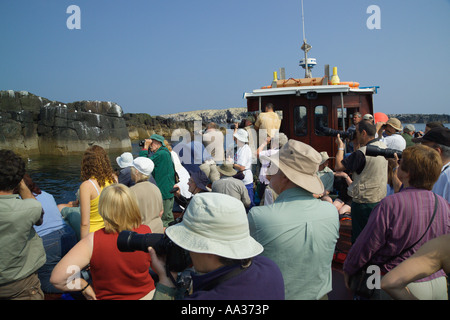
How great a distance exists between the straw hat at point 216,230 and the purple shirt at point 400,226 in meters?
1.03

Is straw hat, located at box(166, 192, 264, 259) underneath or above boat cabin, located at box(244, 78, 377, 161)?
underneath

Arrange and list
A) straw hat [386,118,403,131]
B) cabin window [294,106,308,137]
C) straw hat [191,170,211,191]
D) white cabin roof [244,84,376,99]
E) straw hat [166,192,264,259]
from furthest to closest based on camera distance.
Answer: cabin window [294,106,308,137]
white cabin roof [244,84,376,99]
straw hat [386,118,403,131]
straw hat [191,170,211,191]
straw hat [166,192,264,259]

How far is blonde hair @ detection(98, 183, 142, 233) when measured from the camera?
2.34m

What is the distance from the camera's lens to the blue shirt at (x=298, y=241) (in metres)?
2.08

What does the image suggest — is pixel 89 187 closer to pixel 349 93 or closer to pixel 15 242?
pixel 15 242

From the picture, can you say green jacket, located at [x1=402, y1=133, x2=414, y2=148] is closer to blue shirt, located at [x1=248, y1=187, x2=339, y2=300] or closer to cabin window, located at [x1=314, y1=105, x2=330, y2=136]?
cabin window, located at [x1=314, y1=105, x2=330, y2=136]

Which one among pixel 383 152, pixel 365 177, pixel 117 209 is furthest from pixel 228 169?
pixel 117 209

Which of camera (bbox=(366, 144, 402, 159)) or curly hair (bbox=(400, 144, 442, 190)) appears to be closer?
curly hair (bbox=(400, 144, 442, 190))

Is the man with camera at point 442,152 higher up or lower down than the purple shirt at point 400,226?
higher up

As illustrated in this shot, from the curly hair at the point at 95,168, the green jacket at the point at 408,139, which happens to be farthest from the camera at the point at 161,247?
the green jacket at the point at 408,139

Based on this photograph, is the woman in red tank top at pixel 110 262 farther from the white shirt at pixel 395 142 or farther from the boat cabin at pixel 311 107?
the boat cabin at pixel 311 107

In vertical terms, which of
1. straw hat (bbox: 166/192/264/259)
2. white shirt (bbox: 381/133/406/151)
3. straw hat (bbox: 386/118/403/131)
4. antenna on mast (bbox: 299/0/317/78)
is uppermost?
antenna on mast (bbox: 299/0/317/78)

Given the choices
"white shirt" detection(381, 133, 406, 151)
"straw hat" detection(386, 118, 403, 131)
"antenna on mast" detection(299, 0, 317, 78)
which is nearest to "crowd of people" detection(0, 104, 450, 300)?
"white shirt" detection(381, 133, 406, 151)

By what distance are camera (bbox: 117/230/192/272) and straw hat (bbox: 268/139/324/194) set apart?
95 centimetres
